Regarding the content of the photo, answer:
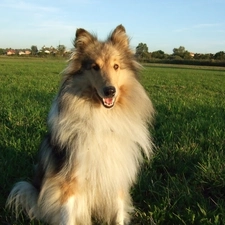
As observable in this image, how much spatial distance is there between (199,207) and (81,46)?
211 cm

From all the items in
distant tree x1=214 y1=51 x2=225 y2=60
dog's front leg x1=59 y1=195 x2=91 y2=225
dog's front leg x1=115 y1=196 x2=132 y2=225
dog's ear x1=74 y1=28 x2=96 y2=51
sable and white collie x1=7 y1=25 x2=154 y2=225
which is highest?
dog's ear x1=74 y1=28 x2=96 y2=51

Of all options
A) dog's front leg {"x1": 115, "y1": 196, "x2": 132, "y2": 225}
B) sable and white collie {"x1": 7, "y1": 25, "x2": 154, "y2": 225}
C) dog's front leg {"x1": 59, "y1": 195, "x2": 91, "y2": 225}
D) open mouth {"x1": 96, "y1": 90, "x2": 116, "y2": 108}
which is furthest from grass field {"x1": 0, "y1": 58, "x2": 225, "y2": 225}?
open mouth {"x1": 96, "y1": 90, "x2": 116, "y2": 108}

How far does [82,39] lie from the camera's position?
3.46 m

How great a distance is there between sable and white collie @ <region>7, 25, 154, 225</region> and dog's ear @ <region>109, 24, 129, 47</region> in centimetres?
2

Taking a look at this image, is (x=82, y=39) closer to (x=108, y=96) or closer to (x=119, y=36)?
(x=119, y=36)

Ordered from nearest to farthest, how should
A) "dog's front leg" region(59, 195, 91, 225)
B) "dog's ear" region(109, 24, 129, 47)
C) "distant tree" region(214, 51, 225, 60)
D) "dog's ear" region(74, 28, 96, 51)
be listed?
"dog's front leg" region(59, 195, 91, 225), "dog's ear" region(74, 28, 96, 51), "dog's ear" region(109, 24, 129, 47), "distant tree" region(214, 51, 225, 60)

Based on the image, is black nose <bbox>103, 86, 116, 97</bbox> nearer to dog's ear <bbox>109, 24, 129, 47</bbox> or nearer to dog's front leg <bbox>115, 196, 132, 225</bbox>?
dog's ear <bbox>109, 24, 129, 47</bbox>

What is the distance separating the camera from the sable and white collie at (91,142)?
9.93 feet

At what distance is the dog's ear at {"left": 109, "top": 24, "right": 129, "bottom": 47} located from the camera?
3.62 metres

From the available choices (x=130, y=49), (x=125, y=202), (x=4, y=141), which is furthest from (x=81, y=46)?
(x=4, y=141)

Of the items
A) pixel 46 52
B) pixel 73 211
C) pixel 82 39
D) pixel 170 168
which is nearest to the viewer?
pixel 73 211

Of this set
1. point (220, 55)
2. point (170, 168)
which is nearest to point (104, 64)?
point (170, 168)

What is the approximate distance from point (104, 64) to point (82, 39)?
362 millimetres

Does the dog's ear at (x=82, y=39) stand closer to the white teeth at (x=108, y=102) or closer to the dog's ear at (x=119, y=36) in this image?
the dog's ear at (x=119, y=36)
